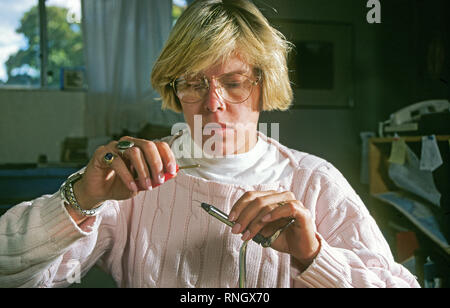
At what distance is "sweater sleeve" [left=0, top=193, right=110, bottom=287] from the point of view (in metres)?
0.44

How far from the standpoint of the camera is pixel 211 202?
1.92 ft

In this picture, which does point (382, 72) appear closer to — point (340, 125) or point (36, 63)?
point (340, 125)

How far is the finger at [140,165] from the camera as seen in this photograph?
388 mm

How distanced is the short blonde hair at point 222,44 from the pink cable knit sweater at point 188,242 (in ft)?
0.47

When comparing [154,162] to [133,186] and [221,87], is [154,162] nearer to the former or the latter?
[133,186]

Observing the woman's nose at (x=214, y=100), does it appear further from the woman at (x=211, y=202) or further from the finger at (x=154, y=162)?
the finger at (x=154, y=162)

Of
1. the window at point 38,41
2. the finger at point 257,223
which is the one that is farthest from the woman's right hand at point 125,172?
the window at point 38,41

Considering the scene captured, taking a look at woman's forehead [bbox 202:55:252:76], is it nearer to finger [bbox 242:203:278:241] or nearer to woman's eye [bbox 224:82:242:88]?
woman's eye [bbox 224:82:242:88]

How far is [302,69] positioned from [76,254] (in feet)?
1.58

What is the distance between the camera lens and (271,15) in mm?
596
